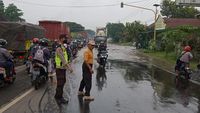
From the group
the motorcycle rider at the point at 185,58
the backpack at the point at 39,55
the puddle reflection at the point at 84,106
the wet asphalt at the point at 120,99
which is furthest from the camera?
the motorcycle rider at the point at 185,58

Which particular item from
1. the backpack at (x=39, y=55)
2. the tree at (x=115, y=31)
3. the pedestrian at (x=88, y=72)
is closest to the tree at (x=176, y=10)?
the tree at (x=115, y=31)

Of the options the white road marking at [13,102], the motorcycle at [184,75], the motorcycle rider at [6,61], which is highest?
the motorcycle rider at [6,61]

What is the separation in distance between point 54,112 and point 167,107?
320 centimetres

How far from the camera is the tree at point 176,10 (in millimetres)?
90438

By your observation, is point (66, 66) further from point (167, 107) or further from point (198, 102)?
point (198, 102)

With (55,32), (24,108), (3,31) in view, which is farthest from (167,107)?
(55,32)

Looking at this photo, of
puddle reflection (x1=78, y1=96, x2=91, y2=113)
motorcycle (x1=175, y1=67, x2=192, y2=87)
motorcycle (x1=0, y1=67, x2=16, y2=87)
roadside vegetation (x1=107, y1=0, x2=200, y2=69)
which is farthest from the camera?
roadside vegetation (x1=107, y1=0, x2=200, y2=69)

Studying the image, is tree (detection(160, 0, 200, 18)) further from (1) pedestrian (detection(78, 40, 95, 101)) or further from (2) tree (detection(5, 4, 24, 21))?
(1) pedestrian (detection(78, 40, 95, 101))

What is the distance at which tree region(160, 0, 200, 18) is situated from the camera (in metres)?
90.4

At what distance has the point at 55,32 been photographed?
38844 millimetres

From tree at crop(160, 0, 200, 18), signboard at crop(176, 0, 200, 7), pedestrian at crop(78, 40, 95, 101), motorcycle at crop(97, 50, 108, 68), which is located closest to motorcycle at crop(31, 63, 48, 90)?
pedestrian at crop(78, 40, 95, 101)

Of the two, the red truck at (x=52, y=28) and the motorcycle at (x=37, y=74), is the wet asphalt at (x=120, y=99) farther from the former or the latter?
the red truck at (x=52, y=28)

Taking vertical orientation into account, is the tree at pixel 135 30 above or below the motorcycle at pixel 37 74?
above

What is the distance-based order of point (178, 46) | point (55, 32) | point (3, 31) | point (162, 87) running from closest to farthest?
point (162, 87)
point (3, 31)
point (178, 46)
point (55, 32)
